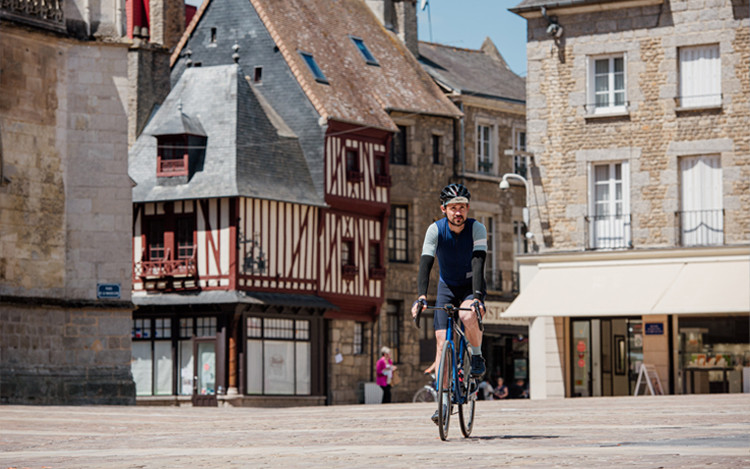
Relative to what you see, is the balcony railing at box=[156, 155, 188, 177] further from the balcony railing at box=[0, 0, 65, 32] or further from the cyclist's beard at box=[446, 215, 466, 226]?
the cyclist's beard at box=[446, 215, 466, 226]

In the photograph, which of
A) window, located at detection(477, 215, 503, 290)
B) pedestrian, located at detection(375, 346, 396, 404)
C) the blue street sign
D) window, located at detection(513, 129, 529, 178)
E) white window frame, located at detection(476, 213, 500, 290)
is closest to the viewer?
the blue street sign

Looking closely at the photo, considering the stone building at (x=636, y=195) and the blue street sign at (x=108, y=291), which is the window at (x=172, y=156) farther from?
the blue street sign at (x=108, y=291)

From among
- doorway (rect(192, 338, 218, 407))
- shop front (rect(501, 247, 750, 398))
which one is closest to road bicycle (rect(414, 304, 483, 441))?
shop front (rect(501, 247, 750, 398))

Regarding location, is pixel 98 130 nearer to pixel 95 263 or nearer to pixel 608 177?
pixel 95 263

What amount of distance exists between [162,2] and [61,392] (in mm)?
21494

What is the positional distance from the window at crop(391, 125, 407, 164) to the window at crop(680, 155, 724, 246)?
46.4ft

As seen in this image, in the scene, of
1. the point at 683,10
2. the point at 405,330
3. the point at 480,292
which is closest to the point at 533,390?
the point at 683,10

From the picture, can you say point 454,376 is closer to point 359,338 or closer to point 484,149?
point 359,338

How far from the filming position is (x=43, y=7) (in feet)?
79.4

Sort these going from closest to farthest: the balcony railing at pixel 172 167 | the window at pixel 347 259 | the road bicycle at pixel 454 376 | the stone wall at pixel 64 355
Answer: the road bicycle at pixel 454 376 → the stone wall at pixel 64 355 → the balcony railing at pixel 172 167 → the window at pixel 347 259

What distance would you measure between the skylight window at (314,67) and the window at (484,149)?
656 cm

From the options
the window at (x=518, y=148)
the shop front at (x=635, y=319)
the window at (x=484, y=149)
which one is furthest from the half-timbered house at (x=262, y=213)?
the shop front at (x=635, y=319)

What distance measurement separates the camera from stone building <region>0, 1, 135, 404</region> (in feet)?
77.4

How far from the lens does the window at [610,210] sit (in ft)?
105
